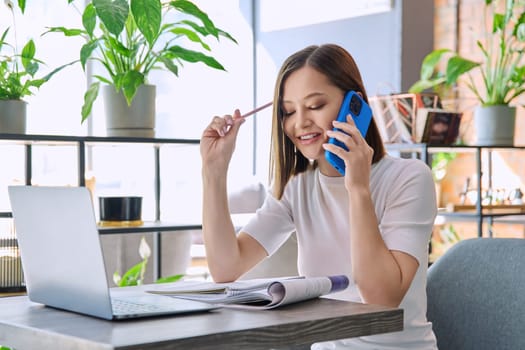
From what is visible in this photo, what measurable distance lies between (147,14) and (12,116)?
552 millimetres

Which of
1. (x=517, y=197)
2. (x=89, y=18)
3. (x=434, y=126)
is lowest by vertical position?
(x=517, y=197)

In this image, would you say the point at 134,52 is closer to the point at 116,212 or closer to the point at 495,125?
the point at 116,212

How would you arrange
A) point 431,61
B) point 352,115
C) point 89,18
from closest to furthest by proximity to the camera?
point 352,115, point 89,18, point 431,61

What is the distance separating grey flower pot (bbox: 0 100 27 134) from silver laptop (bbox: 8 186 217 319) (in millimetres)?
1366

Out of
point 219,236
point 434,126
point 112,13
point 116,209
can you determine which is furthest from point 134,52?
point 434,126

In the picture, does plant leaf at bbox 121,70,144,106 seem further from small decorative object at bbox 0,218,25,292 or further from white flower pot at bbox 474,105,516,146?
white flower pot at bbox 474,105,516,146

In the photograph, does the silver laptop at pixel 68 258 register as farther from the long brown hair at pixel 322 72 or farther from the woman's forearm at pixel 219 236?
the long brown hair at pixel 322 72

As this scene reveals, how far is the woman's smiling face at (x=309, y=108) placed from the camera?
177 cm

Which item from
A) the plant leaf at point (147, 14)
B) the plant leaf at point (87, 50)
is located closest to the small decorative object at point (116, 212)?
the plant leaf at point (87, 50)

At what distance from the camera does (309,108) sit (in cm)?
179

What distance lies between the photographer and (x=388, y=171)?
181cm

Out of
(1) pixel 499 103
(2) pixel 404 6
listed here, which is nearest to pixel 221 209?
(1) pixel 499 103

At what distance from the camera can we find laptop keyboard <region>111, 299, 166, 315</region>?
47.1 inches

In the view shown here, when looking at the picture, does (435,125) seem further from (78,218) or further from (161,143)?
(78,218)
